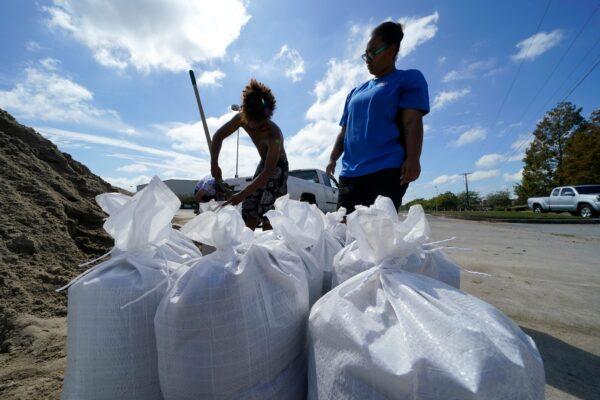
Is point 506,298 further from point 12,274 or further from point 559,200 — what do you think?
point 559,200

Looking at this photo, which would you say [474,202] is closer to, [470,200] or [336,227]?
[470,200]

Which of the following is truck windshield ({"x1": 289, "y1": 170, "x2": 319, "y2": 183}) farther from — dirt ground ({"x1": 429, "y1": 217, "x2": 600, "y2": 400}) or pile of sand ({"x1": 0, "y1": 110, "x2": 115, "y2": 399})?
pile of sand ({"x1": 0, "y1": 110, "x2": 115, "y2": 399})

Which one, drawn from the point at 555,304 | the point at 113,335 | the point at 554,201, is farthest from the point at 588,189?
the point at 113,335

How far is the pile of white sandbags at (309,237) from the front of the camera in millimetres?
1237

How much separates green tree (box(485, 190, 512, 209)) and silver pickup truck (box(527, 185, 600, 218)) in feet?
86.7

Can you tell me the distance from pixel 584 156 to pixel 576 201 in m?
10.3

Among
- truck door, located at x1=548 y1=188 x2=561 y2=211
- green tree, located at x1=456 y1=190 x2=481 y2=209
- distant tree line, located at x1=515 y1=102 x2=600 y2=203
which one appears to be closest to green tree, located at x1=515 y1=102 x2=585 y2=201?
distant tree line, located at x1=515 y1=102 x2=600 y2=203

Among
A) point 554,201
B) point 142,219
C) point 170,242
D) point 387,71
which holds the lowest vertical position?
point 170,242

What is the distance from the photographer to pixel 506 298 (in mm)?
2027

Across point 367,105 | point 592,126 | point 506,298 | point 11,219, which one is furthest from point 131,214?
point 592,126

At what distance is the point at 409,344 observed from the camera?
64 cm

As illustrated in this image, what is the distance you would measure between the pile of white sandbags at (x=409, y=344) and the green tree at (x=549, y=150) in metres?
31.9

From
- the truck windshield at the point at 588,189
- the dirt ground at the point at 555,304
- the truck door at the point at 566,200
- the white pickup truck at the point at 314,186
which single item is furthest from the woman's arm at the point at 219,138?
the truck door at the point at 566,200

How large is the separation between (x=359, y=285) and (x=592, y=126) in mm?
32371
